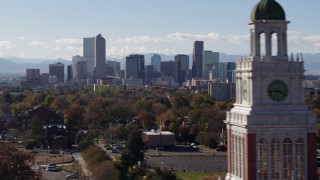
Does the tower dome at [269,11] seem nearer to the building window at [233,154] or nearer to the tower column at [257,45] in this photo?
the tower column at [257,45]

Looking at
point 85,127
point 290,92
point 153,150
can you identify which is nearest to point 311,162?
point 290,92

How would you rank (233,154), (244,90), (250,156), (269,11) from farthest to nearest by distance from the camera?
(233,154) → (244,90) → (269,11) → (250,156)

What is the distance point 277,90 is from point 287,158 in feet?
8.44

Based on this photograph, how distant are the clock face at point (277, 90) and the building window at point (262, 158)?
5.56 feet

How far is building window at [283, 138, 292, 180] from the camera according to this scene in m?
22.8

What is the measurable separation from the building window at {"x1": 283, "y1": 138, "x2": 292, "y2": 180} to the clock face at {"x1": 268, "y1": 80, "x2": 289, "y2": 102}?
1590 millimetres

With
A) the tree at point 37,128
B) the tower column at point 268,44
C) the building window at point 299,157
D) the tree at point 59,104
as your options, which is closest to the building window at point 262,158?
the building window at point 299,157

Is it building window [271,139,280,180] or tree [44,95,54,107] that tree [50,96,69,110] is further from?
building window [271,139,280,180]

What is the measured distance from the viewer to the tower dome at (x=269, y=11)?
77.6 feet

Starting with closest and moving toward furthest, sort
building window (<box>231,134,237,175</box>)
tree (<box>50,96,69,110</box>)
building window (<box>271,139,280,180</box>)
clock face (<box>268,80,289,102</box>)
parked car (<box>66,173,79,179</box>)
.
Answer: building window (<box>271,139,280,180</box>), clock face (<box>268,80,289,102</box>), building window (<box>231,134,237,175</box>), parked car (<box>66,173,79,179</box>), tree (<box>50,96,69,110</box>)

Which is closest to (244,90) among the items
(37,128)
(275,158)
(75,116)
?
(275,158)

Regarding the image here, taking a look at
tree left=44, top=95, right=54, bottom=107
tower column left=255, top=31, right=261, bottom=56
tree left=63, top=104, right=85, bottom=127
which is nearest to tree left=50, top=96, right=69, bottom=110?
tree left=44, top=95, right=54, bottom=107

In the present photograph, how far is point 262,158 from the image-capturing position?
904 inches

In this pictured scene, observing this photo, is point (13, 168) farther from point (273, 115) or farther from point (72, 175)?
point (273, 115)
